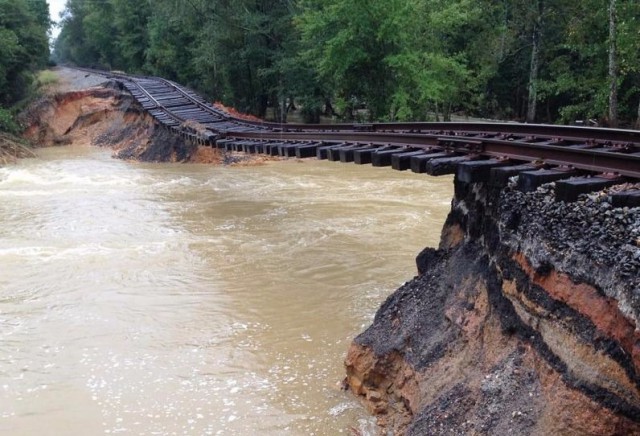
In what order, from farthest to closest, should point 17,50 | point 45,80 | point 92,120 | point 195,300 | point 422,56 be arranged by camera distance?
point 45,80
point 92,120
point 17,50
point 422,56
point 195,300

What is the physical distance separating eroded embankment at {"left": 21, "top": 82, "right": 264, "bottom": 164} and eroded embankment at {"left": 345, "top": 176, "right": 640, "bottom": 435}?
24171 millimetres

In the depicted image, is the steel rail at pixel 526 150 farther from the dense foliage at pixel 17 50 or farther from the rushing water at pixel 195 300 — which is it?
the dense foliage at pixel 17 50

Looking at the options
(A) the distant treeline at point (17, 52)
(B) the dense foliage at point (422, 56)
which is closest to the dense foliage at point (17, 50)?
(A) the distant treeline at point (17, 52)

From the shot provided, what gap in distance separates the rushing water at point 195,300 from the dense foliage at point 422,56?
550 cm

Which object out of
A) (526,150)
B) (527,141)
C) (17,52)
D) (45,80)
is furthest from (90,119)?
(526,150)

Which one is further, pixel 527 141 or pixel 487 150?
pixel 527 141

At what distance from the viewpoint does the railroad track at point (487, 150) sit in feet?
16.2

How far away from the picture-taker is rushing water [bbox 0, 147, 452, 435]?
21.1 feet

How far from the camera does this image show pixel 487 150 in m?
6.92

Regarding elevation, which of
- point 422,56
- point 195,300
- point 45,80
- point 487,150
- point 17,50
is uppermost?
point 17,50

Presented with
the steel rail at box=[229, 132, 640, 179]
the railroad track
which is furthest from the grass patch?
the steel rail at box=[229, 132, 640, 179]

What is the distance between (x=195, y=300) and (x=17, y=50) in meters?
27.4

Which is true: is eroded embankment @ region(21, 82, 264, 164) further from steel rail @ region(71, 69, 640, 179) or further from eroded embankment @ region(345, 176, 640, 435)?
eroded embankment @ region(345, 176, 640, 435)

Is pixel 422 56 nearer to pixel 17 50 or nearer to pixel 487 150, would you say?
pixel 487 150
